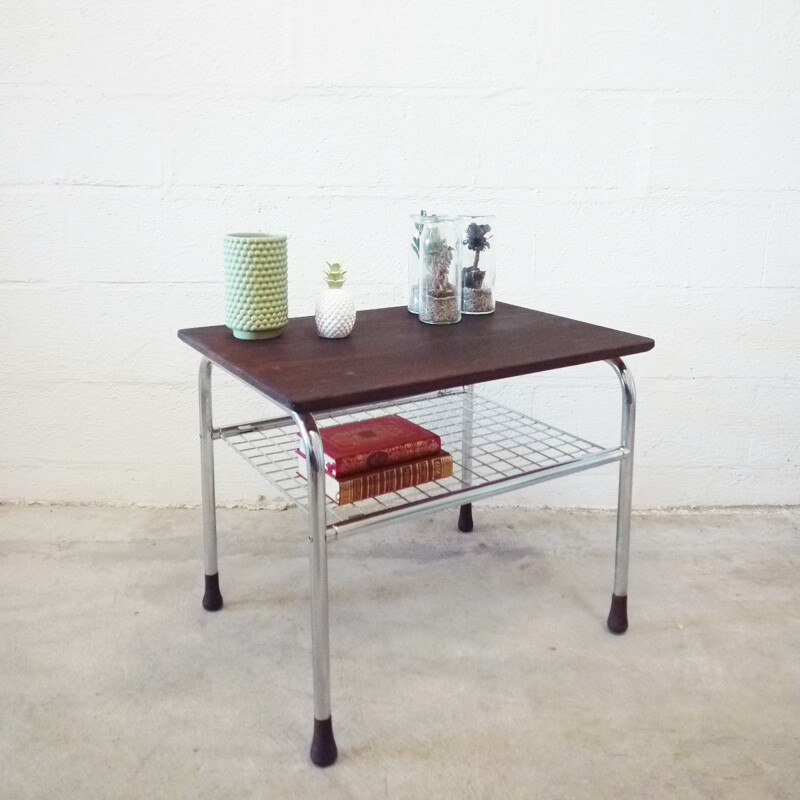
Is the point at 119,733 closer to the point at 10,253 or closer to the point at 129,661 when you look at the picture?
the point at 129,661

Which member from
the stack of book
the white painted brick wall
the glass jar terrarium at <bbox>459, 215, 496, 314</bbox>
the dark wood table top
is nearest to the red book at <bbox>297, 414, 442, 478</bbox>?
the stack of book

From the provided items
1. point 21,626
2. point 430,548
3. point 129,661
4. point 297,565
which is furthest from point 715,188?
point 21,626

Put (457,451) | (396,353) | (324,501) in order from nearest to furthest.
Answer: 1. (324,501)
2. (396,353)
3. (457,451)

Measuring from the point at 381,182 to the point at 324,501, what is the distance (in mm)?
1180

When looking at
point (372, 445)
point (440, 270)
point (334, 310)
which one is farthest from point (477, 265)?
point (372, 445)

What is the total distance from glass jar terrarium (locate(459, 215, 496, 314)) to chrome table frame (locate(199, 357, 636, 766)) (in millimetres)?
295

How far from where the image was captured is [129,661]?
1819 mm

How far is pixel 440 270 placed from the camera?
1885 mm

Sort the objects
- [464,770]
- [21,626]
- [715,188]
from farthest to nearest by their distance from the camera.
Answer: [715,188] < [21,626] < [464,770]

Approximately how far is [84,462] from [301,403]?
137 centimetres

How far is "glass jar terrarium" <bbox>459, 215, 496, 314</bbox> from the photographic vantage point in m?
1.99

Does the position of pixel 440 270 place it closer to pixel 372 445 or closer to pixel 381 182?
pixel 372 445

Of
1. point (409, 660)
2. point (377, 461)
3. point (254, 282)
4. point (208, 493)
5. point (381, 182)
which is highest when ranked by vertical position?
point (381, 182)

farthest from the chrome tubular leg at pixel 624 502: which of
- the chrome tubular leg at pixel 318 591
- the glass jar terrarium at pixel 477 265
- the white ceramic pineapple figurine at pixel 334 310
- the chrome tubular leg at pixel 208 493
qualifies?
the chrome tubular leg at pixel 208 493
